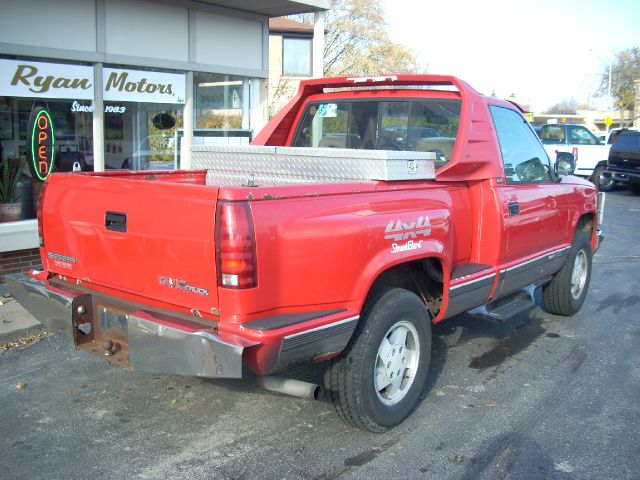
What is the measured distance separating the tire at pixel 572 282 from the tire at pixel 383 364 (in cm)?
283

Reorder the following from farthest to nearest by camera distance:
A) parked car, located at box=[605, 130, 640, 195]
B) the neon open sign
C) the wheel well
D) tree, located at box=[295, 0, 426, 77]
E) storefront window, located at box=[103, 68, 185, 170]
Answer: tree, located at box=[295, 0, 426, 77], parked car, located at box=[605, 130, 640, 195], storefront window, located at box=[103, 68, 185, 170], the neon open sign, the wheel well

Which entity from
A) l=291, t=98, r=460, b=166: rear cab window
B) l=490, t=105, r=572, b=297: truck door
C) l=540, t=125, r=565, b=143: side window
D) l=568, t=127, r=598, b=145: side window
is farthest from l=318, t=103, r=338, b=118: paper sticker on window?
l=568, t=127, r=598, b=145: side window

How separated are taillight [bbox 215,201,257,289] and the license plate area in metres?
0.81

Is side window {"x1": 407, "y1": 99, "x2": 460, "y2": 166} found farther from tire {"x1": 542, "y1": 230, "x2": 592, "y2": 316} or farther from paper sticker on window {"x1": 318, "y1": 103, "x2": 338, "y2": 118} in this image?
tire {"x1": 542, "y1": 230, "x2": 592, "y2": 316}

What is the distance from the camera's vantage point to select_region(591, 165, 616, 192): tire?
828 inches

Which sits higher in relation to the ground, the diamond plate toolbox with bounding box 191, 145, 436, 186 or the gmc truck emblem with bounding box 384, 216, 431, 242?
the diamond plate toolbox with bounding box 191, 145, 436, 186

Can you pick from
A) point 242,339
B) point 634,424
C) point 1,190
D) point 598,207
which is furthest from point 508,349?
point 1,190

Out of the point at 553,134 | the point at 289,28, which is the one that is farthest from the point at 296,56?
the point at 553,134

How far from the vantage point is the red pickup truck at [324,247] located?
320 cm

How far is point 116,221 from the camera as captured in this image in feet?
12.0

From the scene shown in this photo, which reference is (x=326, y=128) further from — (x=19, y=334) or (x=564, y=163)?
(x=19, y=334)

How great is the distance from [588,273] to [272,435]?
14.7 ft

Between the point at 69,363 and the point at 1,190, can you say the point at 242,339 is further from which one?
the point at 1,190

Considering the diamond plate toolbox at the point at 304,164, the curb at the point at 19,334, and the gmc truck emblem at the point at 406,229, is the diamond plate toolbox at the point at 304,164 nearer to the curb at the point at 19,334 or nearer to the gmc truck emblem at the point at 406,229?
the gmc truck emblem at the point at 406,229
